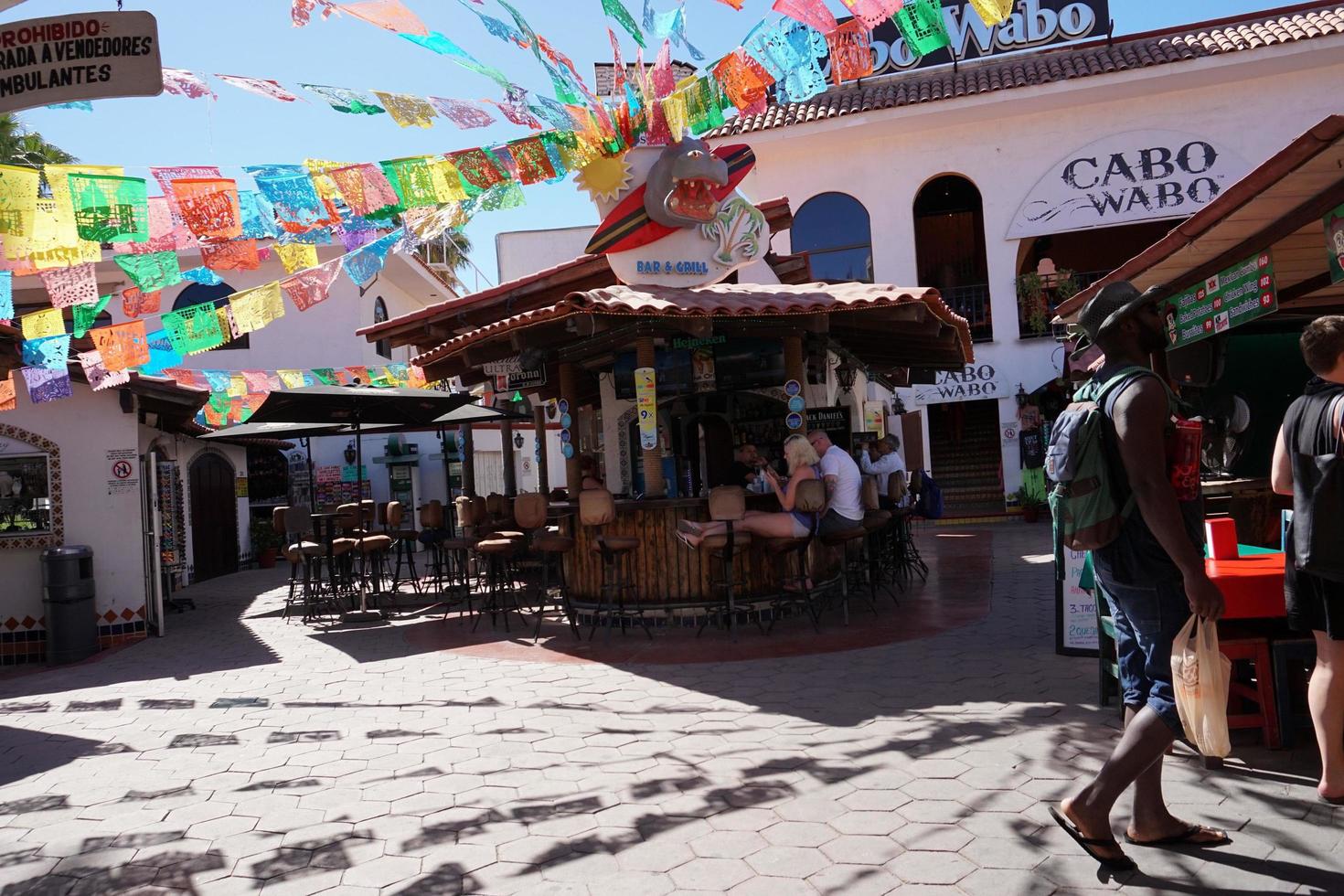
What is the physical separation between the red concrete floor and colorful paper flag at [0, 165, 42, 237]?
444 cm

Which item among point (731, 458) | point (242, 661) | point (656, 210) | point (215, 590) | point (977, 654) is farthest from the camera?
point (215, 590)

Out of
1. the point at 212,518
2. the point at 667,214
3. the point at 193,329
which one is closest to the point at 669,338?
the point at 667,214

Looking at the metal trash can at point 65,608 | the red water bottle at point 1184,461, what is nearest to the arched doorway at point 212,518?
the metal trash can at point 65,608

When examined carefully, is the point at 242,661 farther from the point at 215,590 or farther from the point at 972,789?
the point at 215,590

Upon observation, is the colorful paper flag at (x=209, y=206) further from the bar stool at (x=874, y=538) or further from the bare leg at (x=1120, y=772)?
the bare leg at (x=1120, y=772)

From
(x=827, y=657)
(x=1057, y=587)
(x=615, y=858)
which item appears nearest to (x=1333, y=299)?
(x=1057, y=587)

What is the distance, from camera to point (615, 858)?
3.61 metres

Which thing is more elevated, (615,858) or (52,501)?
(52,501)

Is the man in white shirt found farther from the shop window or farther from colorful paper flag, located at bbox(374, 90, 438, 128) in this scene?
the shop window

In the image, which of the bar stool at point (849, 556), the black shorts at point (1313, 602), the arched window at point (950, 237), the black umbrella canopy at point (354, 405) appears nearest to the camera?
the black shorts at point (1313, 602)

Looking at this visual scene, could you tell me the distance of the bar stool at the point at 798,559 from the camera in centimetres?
788

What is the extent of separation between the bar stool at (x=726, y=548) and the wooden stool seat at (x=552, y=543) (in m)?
1.34

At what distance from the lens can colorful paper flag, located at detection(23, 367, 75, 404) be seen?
367 inches

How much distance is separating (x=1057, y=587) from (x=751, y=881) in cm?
368
